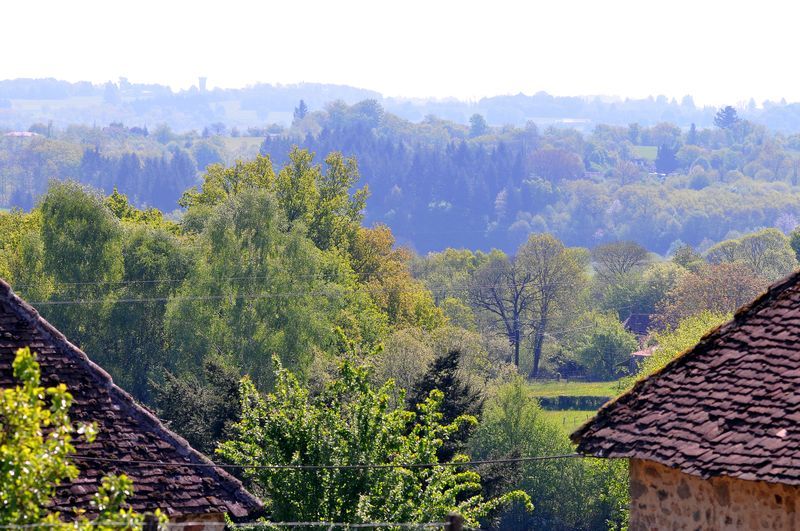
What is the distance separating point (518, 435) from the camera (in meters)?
70.1

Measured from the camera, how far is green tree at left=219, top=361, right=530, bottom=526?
19.3m

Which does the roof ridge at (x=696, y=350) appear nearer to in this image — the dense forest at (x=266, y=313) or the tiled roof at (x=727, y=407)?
the tiled roof at (x=727, y=407)

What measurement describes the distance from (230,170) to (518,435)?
22.5 metres

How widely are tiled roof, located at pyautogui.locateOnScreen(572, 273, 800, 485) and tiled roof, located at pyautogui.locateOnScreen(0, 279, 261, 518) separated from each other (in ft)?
11.2

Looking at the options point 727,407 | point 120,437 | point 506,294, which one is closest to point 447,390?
point 120,437

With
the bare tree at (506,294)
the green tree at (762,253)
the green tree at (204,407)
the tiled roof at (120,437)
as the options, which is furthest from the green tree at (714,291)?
the tiled roof at (120,437)

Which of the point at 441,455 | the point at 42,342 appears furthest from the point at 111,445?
the point at 441,455

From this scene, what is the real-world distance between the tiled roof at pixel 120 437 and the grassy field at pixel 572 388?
306 ft

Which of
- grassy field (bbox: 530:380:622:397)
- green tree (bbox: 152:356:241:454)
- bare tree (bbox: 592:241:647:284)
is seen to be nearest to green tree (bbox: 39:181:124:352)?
green tree (bbox: 152:356:241:454)

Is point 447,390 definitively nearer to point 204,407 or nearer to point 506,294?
point 204,407

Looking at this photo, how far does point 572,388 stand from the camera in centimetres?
11388

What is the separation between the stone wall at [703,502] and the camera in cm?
1178

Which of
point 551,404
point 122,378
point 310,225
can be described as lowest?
point 551,404

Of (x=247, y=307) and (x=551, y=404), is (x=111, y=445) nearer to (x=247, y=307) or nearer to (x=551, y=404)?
(x=247, y=307)
